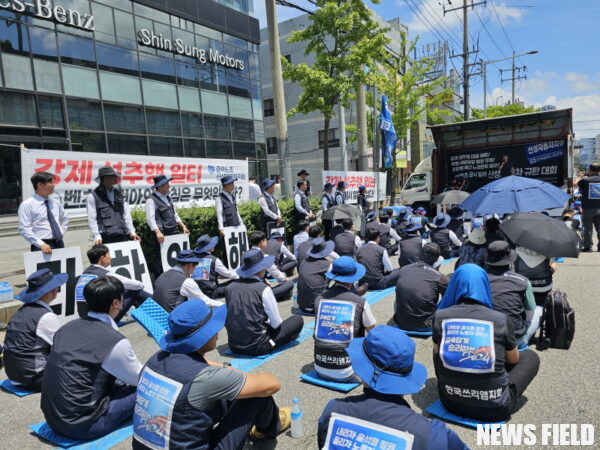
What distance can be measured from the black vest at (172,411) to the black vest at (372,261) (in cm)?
471

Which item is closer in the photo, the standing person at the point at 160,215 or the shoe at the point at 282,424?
the shoe at the point at 282,424

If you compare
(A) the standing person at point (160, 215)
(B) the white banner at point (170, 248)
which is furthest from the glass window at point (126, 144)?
(B) the white banner at point (170, 248)

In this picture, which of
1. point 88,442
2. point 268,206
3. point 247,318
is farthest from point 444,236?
point 88,442

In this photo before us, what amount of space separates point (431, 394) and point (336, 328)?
1.09 meters

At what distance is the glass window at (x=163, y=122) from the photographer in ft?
Result: 58.9

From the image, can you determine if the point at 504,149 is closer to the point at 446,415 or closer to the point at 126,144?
the point at 446,415

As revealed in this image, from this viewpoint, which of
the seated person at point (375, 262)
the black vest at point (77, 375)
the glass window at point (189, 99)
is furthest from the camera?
the glass window at point (189, 99)

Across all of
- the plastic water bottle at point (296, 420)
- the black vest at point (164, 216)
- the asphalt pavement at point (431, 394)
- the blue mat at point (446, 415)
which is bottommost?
the asphalt pavement at point (431, 394)

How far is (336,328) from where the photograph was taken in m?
3.77

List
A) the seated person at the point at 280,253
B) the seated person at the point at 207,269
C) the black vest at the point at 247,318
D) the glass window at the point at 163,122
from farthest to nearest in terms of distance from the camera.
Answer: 1. the glass window at the point at 163,122
2. the seated person at the point at 280,253
3. the seated person at the point at 207,269
4. the black vest at the point at 247,318

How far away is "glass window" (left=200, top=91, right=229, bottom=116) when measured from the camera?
20353 millimetres

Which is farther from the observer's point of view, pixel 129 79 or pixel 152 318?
pixel 129 79

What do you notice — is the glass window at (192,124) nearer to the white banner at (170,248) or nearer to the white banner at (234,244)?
the white banner at (234,244)

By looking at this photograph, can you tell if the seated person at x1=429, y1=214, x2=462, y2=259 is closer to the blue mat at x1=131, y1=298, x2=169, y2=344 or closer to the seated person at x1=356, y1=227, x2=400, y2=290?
the seated person at x1=356, y1=227, x2=400, y2=290
